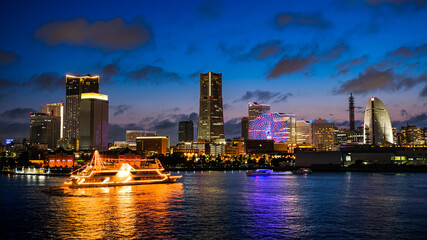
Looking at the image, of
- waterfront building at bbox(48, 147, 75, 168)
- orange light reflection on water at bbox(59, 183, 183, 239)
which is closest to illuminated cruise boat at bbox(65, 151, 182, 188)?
orange light reflection on water at bbox(59, 183, 183, 239)

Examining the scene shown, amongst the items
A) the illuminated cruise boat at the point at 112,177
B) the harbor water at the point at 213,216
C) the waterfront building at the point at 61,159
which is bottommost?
the harbor water at the point at 213,216

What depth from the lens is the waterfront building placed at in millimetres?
190000

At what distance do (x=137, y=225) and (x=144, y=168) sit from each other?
4948cm

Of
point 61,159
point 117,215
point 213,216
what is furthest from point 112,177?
point 61,159

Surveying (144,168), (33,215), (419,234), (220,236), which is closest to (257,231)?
(220,236)

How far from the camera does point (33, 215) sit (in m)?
43.3

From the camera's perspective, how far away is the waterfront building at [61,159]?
623ft

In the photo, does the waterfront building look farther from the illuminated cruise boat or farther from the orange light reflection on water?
the orange light reflection on water

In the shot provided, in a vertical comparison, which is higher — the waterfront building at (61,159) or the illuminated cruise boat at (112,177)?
the waterfront building at (61,159)

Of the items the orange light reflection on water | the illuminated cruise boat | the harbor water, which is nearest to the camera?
the harbor water

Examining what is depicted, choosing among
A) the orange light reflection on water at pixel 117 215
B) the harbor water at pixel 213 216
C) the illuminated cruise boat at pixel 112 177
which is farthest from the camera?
the illuminated cruise boat at pixel 112 177

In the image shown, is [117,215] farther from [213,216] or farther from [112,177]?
[112,177]

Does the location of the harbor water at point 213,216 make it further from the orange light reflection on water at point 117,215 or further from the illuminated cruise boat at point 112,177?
the illuminated cruise boat at point 112,177

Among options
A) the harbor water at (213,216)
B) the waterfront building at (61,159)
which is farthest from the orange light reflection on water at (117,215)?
the waterfront building at (61,159)
